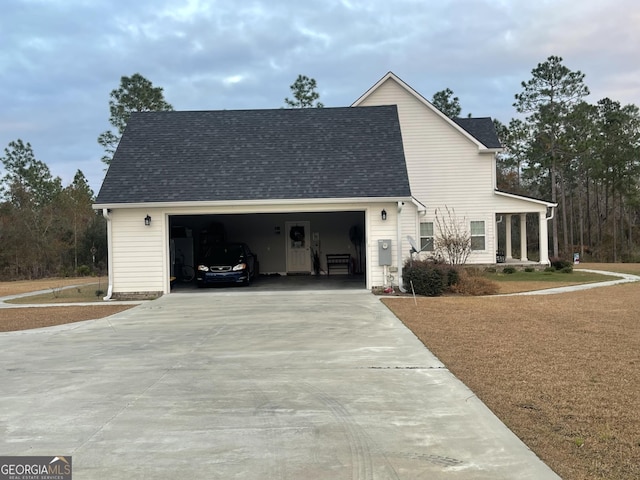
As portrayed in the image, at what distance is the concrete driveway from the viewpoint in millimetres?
4238

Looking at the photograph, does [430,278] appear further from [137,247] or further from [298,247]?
[298,247]

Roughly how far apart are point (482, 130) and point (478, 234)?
531 centimetres

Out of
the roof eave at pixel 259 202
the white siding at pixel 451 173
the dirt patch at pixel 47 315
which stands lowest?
the dirt patch at pixel 47 315

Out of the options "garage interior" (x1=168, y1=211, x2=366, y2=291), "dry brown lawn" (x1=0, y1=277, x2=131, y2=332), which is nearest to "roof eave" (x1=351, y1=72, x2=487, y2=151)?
"garage interior" (x1=168, y1=211, x2=366, y2=291)

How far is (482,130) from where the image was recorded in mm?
26562

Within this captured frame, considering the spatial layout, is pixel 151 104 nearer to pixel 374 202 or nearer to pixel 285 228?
pixel 285 228

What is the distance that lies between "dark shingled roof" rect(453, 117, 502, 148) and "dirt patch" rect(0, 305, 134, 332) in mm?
17322

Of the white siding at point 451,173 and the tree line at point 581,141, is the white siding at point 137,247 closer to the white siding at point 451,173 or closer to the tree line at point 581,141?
the white siding at point 451,173

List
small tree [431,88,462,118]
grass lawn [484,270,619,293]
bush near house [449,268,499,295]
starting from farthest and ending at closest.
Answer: small tree [431,88,462,118]
grass lawn [484,270,619,293]
bush near house [449,268,499,295]

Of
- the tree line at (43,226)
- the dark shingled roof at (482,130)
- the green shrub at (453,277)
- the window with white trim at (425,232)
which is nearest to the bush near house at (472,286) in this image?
the green shrub at (453,277)

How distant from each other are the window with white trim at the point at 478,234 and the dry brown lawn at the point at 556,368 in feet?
34.8

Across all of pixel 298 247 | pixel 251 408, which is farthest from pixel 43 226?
pixel 251 408

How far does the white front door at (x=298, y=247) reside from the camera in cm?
2452

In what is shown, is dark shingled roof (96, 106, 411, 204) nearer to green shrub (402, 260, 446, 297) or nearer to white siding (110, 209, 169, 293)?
white siding (110, 209, 169, 293)
